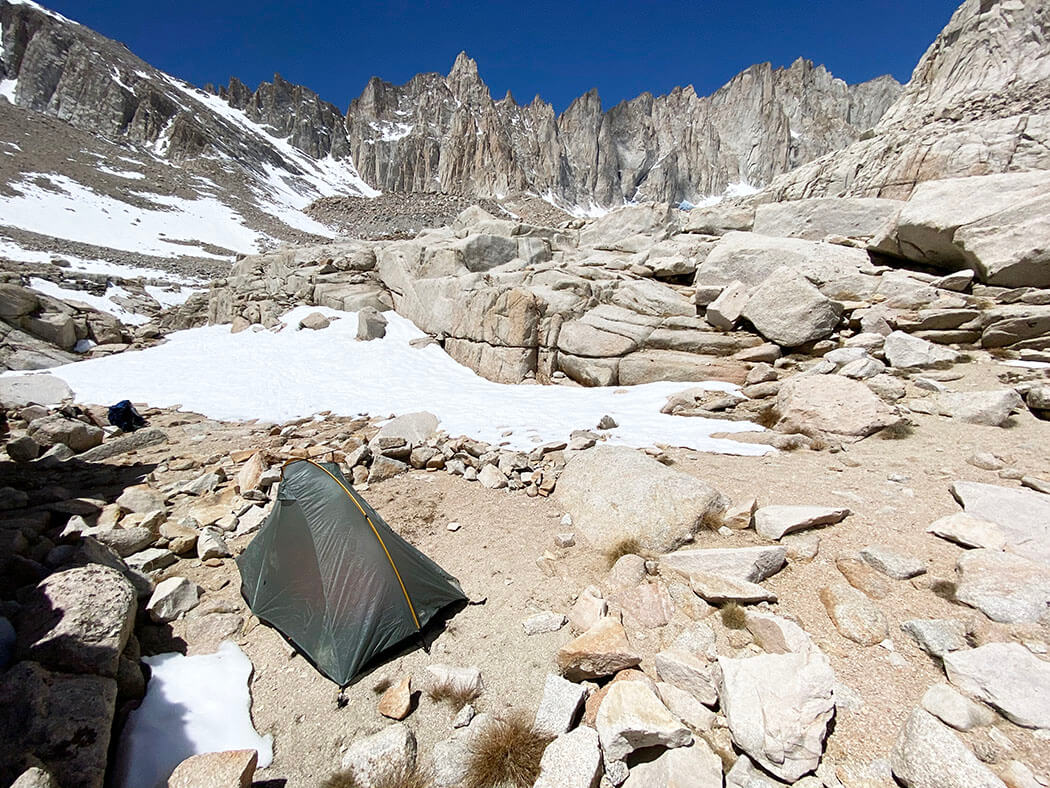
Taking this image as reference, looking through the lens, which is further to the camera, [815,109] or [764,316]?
[815,109]

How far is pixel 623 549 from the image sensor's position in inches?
223

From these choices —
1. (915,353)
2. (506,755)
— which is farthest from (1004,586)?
(915,353)

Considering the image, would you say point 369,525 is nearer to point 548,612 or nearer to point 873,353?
point 548,612

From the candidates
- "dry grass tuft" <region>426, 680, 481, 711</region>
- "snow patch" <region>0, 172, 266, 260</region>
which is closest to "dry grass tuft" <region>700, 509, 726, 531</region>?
"dry grass tuft" <region>426, 680, 481, 711</region>

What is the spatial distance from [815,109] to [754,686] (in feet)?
576

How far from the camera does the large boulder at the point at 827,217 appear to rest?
1728 centimetres

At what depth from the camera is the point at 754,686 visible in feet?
11.2

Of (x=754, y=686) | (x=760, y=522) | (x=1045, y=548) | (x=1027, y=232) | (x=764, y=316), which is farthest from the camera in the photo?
(x=764, y=316)

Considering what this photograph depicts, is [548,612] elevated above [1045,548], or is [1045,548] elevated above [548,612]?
[1045,548]

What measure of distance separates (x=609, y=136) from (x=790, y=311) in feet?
515

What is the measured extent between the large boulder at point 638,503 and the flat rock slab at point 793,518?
1.89 ft

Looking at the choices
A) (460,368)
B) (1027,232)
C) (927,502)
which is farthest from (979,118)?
(460,368)

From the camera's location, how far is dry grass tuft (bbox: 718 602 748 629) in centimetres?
425

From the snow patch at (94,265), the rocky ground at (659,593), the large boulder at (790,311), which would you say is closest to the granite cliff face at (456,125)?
the snow patch at (94,265)
